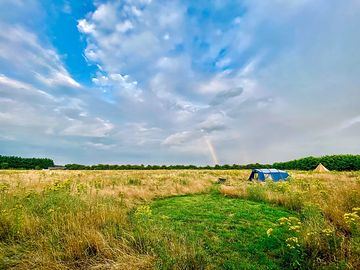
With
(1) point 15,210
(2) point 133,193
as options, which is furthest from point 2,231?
(2) point 133,193

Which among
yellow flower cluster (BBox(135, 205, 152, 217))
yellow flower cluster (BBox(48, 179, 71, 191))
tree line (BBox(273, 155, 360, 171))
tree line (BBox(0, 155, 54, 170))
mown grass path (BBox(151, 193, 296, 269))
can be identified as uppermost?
tree line (BBox(0, 155, 54, 170))

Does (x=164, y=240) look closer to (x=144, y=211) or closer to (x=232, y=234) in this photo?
(x=144, y=211)

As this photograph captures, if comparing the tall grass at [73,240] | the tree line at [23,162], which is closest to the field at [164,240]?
the tall grass at [73,240]

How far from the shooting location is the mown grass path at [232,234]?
4.34 metres

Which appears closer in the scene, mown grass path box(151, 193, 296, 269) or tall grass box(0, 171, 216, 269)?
tall grass box(0, 171, 216, 269)

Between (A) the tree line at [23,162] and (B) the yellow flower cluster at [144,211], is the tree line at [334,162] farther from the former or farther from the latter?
(A) the tree line at [23,162]

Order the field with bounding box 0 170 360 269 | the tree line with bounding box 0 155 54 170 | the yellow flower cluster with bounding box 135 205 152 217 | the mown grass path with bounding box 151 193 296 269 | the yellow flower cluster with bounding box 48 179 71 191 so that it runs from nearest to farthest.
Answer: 1. the field with bounding box 0 170 360 269
2. the mown grass path with bounding box 151 193 296 269
3. the yellow flower cluster with bounding box 135 205 152 217
4. the yellow flower cluster with bounding box 48 179 71 191
5. the tree line with bounding box 0 155 54 170

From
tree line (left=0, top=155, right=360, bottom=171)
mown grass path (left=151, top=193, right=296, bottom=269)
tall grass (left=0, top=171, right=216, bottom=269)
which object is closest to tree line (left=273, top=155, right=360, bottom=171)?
tree line (left=0, top=155, right=360, bottom=171)

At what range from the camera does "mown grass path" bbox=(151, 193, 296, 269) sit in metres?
4.34

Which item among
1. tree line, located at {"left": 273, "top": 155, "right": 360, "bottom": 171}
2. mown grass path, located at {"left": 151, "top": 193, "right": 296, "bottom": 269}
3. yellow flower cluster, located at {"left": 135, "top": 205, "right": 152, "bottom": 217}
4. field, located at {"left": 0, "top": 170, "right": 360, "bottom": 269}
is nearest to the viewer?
field, located at {"left": 0, "top": 170, "right": 360, "bottom": 269}

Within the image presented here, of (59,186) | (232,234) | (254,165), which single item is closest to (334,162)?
(254,165)

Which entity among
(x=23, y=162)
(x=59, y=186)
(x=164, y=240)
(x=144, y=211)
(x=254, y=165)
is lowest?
(x=164, y=240)

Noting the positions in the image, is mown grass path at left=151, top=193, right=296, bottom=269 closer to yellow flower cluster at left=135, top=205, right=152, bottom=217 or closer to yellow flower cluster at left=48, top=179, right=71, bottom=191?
yellow flower cluster at left=135, top=205, right=152, bottom=217

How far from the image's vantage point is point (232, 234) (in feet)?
19.2
